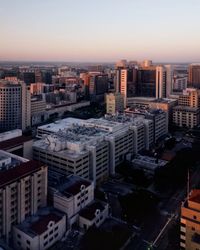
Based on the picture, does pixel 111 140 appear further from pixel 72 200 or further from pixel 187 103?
pixel 187 103

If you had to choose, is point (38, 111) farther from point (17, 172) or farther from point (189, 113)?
point (17, 172)

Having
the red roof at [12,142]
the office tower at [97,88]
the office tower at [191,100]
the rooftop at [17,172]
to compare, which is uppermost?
the office tower at [97,88]

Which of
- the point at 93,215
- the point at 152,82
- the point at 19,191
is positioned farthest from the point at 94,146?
the point at 152,82

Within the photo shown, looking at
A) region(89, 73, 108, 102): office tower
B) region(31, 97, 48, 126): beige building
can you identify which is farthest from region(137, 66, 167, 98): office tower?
region(31, 97, 48, 126): beige building

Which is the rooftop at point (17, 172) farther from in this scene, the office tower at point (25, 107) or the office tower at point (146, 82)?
the office tower at point (146, 82)

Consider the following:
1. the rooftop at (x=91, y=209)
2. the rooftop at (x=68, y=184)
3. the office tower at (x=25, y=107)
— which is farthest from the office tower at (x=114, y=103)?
the rooftop at (x=91, y=209)

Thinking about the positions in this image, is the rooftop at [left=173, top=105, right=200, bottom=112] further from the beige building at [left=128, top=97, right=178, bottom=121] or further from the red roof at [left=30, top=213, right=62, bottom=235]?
the red roof at [left=30, top=213, right=62, bottom=235]
